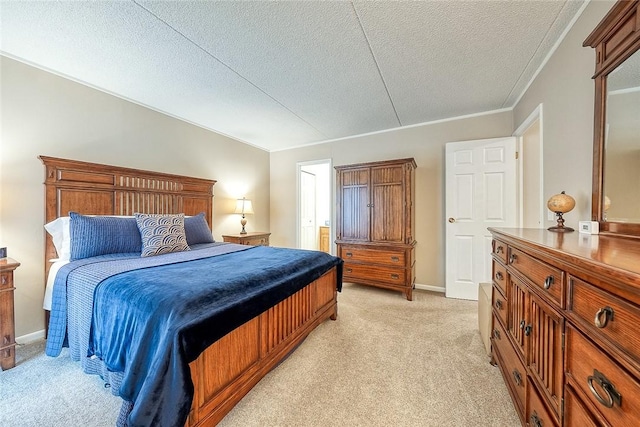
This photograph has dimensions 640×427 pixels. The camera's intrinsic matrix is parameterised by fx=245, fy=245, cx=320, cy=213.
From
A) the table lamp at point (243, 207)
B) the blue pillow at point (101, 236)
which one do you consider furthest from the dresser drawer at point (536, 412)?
the table lamp at point (243, 207)

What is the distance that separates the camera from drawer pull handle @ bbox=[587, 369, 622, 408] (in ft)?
1.93

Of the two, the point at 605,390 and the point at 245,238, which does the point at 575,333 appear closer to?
the point at 605,390

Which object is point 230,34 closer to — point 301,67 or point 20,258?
point 301,67

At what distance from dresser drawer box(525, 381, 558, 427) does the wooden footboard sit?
140 centimetres

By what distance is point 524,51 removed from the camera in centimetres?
200

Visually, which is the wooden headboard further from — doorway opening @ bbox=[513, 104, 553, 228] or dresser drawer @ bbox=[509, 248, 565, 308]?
doorway opening @ bbox=[513, 104, 553, 228]

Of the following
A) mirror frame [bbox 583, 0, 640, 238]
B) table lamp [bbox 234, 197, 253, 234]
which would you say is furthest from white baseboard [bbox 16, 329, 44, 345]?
mirror frame [bbox 583, 0, 640, 238]

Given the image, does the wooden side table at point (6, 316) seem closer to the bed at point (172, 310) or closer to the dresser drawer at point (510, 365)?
the bed at point (172, 310)

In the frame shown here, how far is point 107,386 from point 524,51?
3.86 m

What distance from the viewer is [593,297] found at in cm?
67

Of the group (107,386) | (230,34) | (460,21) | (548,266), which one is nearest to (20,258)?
(107,386)

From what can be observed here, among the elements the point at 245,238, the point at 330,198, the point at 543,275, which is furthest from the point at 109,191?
the point at 543,275

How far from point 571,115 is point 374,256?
2.34 metres

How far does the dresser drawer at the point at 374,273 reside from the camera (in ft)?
10.5
